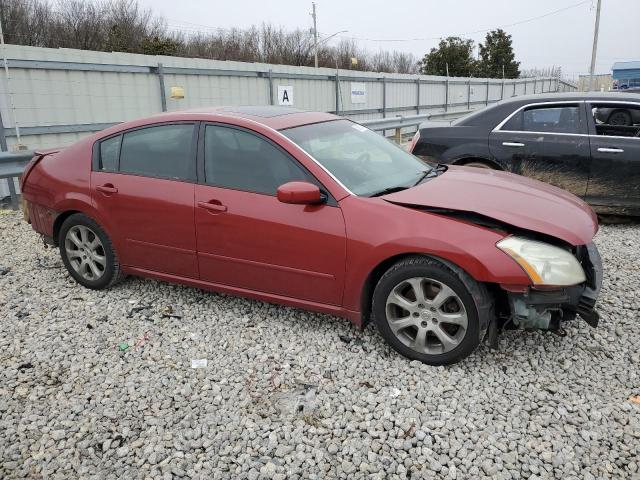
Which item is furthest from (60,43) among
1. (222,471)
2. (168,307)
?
(222,471)

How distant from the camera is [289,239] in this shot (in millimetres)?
3434

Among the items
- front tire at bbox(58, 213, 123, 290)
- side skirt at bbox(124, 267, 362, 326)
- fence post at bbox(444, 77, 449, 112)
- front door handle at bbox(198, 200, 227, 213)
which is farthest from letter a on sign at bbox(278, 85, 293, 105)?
fence post at bbox(444, 77, 449, 112)

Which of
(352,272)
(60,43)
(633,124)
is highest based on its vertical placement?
(60,43)

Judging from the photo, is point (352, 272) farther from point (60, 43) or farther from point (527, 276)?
point (60, 43)

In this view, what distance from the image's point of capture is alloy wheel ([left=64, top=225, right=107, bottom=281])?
174 inches

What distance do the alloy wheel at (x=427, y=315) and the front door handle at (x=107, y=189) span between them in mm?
2412

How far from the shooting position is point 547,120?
623cm

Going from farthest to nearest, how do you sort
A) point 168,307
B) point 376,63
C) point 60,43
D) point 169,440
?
1. point 376,63
2. point 60,43
3. point 168,307
4. point 169,440

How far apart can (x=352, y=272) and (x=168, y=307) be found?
5.69 feet

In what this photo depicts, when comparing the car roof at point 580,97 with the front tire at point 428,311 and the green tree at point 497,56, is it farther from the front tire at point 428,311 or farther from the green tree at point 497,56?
the green tree at point 497,56

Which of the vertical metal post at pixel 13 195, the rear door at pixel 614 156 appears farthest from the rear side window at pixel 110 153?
the rear door at pixel 614 156

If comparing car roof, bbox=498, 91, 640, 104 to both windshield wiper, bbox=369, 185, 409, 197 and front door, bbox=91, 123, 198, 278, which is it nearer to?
windshield wiper, bbox=369, 185, 409, 197

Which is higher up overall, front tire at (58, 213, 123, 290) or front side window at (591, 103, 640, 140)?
front side window at (591, 103, 640, 140)

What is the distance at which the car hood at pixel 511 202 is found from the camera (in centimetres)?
310
